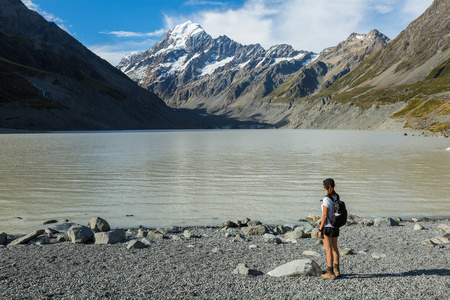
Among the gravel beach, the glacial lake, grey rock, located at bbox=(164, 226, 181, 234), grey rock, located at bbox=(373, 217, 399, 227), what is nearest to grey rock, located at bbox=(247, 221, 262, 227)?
the glacial lake

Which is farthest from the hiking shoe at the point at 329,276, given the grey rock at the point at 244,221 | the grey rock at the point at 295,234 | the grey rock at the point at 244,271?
the grey rock at the point at 244,221

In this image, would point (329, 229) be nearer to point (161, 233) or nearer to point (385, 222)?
point (161, 233)

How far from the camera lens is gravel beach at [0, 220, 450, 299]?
9570 millimetres

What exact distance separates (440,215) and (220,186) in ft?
54.0

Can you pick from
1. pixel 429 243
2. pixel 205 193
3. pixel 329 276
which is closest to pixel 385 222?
pixel 429 243

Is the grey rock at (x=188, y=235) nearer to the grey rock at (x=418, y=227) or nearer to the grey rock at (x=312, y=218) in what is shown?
the grey rock at (x=312, y=218)

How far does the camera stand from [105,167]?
42.5 metres

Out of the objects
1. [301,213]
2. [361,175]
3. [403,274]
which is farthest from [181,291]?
[361,175]

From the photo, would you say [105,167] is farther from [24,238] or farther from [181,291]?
[181,291]

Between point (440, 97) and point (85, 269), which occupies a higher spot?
point (440, 97)

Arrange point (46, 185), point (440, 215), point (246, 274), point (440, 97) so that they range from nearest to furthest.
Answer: point (246, 274) < point (440, 215) < point (46, 185) < point (440, 97)

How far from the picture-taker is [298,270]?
10.8 metres

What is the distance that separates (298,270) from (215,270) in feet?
9.06

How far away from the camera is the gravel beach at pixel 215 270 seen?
957 cm
